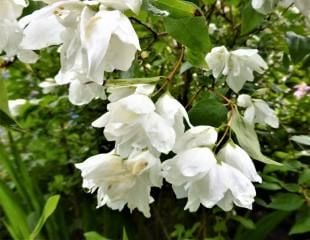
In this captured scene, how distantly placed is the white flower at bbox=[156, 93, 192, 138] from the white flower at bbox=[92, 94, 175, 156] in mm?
10

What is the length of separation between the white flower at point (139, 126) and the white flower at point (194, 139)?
0.16ft

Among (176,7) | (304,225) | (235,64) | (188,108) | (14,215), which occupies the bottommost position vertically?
(14,215)

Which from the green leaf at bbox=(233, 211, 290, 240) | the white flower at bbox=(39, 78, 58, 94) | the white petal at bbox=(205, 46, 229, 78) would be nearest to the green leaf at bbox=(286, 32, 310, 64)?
the white petal at bbox=(205, 46, 229, 78)

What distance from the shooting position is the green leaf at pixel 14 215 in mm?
1544

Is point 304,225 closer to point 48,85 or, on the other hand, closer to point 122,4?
point 48,85

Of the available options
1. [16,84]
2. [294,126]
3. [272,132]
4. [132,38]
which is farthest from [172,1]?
[16,84]

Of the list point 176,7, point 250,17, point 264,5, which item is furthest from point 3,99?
point 250,17

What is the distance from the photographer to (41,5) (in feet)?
2.03

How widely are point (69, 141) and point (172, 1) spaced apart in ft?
4.19

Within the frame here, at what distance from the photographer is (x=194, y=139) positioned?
0.58m

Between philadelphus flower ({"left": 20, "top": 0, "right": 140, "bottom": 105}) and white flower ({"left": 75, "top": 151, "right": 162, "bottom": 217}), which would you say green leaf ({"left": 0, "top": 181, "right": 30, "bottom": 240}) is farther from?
philadelphus flower ({"left": 20, "top": 0, "right": 140, "bottom": 105})

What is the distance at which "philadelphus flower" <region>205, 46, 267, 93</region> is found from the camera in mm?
836

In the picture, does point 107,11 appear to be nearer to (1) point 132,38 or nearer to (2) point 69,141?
(1) point 132,38

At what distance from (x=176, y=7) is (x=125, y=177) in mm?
181
